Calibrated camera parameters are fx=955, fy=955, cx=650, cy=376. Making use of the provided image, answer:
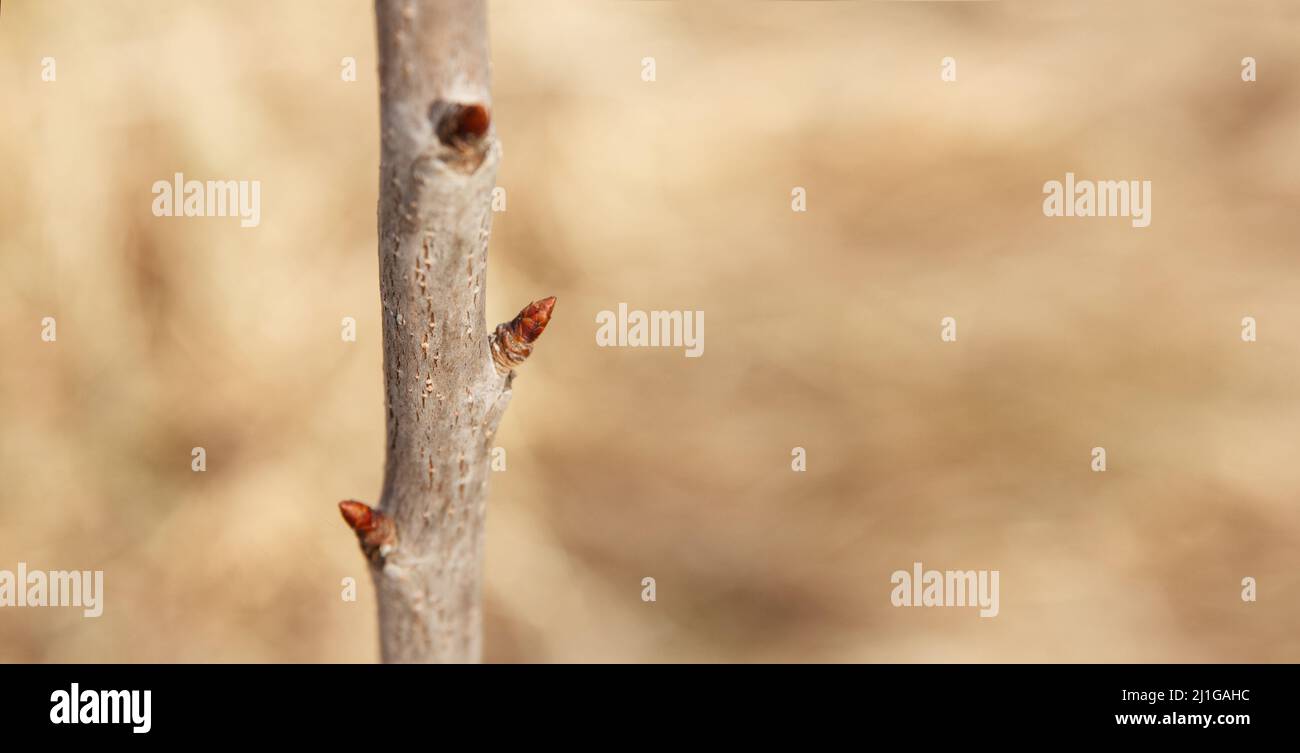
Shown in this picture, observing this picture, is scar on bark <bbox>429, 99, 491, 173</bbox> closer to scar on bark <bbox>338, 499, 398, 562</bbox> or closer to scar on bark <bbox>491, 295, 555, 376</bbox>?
scar on bark <bbox>491, 295, 555, 376</bbox>

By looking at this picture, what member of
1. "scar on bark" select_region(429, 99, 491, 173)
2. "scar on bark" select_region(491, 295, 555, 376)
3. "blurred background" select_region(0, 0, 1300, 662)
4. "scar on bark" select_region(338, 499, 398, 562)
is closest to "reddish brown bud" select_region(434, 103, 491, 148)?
"scar on bark" select_region(429, 99, 491, 173)

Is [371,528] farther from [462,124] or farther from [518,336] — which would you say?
[462,124]

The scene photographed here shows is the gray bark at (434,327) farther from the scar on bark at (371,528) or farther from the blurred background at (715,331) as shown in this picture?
the blurred background at (715,331)

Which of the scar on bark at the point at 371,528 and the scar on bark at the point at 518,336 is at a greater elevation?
the scar on bark at the point at 518,336

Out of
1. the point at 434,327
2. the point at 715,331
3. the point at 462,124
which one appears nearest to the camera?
the point at 462,124

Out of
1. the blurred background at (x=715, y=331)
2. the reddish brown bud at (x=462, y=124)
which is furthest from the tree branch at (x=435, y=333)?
the blurred background at (x=715, y=331)

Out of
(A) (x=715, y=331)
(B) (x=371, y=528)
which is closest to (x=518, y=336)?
(B) (x=371, y=528)

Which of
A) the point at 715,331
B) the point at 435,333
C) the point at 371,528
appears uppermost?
the point at 715,331
